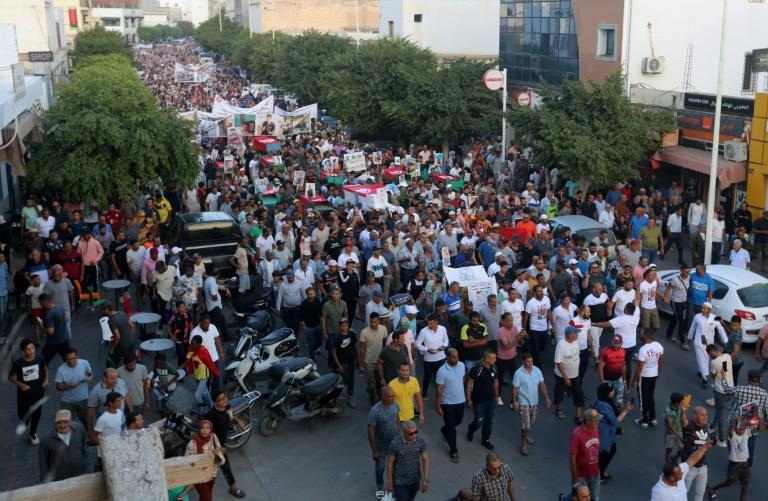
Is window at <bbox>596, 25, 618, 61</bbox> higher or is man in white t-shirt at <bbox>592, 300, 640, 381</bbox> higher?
window at <bbox>596, 25, 618, 61</bbox>

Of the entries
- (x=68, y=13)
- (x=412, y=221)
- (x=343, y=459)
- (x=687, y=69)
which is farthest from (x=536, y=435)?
(x=68, y=13)

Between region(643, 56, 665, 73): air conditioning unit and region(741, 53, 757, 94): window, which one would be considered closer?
region(643, 56, 665, 73): air conditioning unit

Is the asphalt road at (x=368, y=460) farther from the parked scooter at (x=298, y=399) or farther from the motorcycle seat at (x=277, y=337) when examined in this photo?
the motorcycle seat at (x=277, y=337)

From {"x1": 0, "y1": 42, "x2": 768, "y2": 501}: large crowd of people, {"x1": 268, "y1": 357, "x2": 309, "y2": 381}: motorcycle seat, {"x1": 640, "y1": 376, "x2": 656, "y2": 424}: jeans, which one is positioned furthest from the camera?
{"x1": 268, "y1": 357, "x2": 309, "y2": 381}: motorcycle seat

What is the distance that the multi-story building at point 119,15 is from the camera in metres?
166

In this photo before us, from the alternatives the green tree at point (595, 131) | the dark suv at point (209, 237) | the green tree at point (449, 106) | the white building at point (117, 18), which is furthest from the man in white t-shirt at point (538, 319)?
the white building at point (117, 18)

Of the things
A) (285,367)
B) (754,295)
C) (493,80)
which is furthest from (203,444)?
(493,80)

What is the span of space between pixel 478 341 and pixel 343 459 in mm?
2482

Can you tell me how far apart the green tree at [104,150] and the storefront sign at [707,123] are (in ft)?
42.6

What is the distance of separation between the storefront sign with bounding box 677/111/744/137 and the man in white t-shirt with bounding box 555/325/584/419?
12.7m

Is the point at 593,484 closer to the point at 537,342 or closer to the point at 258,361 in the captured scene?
the point at 537,342

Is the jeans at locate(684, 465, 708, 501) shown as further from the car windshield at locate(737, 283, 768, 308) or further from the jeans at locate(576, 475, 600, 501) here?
the car windshield at locate(737, 283, 768, 308)

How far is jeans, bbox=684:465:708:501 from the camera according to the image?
8.70 metres

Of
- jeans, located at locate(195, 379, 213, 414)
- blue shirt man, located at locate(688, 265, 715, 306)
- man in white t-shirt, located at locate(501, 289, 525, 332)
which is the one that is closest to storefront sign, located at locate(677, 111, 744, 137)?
blue shirt man, located at locate(688, 265, 715, 306)
